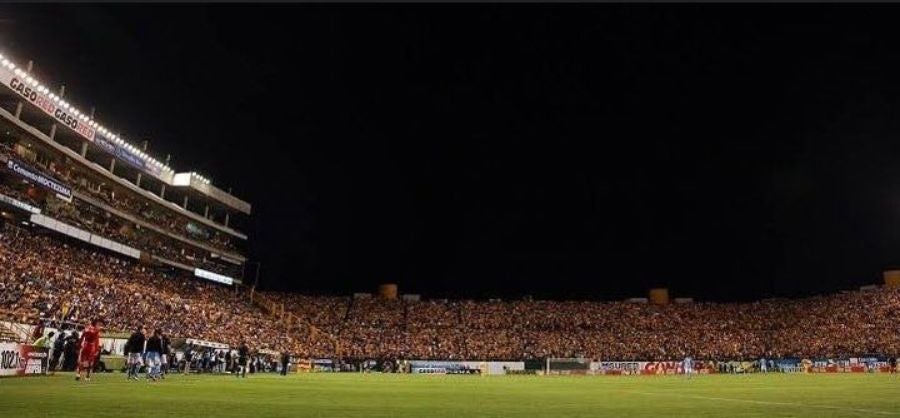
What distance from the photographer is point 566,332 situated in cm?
7812

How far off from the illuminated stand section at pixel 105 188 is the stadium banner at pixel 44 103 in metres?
0.07

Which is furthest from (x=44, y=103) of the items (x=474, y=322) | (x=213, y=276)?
(x=474, y=322)

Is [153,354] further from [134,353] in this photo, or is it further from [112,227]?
[112,227]

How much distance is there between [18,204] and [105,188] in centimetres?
1760

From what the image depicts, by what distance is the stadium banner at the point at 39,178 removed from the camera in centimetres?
4594

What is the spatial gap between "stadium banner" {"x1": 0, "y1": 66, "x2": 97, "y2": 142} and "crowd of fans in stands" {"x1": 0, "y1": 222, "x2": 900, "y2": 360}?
9402mm

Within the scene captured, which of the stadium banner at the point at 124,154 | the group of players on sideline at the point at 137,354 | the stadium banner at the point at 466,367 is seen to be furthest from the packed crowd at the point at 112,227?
the stadium banner at the point at 466,367

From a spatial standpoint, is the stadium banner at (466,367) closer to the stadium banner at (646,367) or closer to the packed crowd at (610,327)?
the packed crowd at (610,327)

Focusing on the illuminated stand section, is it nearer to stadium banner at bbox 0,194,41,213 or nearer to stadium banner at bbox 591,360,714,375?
stadium banner at bbox 0,194,41,213

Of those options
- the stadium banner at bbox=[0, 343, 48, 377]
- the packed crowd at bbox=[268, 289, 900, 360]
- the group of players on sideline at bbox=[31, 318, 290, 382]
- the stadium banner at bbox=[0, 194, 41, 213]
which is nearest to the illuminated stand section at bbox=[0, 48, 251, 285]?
the stadium banner at bbox=[0, 194, 41, 213]

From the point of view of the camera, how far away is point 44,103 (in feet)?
169

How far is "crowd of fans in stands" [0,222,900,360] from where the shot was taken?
5141 centimetres

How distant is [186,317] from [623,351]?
44183mm

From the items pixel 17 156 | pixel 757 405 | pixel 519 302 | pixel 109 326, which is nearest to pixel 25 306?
pixel 109 326
